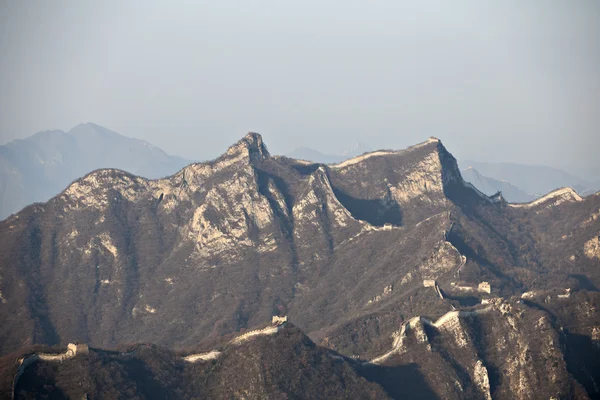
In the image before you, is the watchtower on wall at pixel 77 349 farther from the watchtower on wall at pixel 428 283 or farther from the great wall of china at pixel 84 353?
the watchtower on wall at pixel 428 283

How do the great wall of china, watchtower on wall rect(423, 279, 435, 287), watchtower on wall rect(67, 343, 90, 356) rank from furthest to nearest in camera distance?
watchtower on wall rect(423, 279, 435, 287), watchtower on wall rect(67, 343, 90, 356), the great wall of china

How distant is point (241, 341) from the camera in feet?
479

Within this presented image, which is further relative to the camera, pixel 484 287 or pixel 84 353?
pixel 484 287

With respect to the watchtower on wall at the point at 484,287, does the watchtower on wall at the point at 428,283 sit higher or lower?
higher

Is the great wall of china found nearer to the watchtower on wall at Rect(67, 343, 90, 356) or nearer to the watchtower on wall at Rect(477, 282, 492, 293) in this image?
the watchtower on wall at Rect(67, 343, 90, 356)

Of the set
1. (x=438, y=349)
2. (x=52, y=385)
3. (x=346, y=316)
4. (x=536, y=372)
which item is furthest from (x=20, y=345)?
(x=536, y=372)

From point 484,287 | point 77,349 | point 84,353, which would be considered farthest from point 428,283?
point 77,349

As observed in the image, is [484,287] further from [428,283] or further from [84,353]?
[84,353]

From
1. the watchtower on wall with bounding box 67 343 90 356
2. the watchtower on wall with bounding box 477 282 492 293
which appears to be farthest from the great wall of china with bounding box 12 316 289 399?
the watchtower on wall with bounding box 477 282 492 293

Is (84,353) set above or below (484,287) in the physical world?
below

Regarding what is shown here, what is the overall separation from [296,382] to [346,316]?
196 feet

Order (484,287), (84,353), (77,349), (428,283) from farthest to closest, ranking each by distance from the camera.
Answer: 1. (428,283)
2. (484,287)
3. (84,353)
4. (77,349)

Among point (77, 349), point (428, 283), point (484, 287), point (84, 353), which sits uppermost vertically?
point (428, 283)

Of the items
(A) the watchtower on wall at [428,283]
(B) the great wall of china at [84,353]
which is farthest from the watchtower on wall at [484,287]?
(B) the great wall of china at [84,353]
